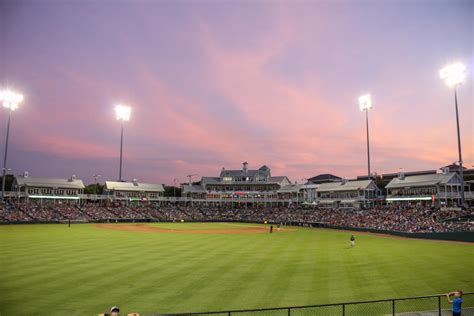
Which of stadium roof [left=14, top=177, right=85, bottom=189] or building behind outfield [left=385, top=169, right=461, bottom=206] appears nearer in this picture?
building behind outfield [left=385, top=169, right=461, bottom=206]

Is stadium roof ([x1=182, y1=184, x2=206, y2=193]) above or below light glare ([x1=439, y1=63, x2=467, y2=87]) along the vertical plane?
below

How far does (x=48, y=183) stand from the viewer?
88.9m

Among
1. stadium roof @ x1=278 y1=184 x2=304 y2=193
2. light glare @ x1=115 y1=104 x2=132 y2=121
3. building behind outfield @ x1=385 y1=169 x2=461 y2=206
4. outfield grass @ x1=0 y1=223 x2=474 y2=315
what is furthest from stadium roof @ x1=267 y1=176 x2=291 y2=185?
outfield grass @ x1=0 y1=223 x2=474 y2=315

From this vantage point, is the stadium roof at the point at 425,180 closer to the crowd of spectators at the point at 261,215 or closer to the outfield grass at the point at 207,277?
the crowd of spectators at the point at 261,215

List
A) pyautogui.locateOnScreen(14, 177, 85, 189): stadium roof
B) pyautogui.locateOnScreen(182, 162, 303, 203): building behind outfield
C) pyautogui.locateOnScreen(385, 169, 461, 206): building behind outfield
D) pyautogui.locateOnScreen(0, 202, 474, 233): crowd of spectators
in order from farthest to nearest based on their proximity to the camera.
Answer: pyautogui.locateOnScreen(182, 162, 303, 203): building behind outfield, pyautogui.locateOnScreen(14, 177, 85, 189): stadium roof, pyautogui.locateOnScreen(385, 169, 461, 206): building behind outfield, pyautogui.locateOnScreen(0, 202, 474, 233): crowd of spectators

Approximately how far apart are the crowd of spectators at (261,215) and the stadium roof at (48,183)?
9.32m

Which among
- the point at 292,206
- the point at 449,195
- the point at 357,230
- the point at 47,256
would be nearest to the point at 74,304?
the point at 47,256

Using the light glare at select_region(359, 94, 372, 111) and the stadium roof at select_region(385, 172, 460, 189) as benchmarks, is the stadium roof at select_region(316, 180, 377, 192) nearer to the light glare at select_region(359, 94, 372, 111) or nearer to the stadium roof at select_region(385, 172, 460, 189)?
the stadium roof at select_region(385, 172, 460, 189)

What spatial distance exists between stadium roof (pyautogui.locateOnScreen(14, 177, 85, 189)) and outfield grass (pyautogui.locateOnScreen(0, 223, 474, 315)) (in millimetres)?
61326

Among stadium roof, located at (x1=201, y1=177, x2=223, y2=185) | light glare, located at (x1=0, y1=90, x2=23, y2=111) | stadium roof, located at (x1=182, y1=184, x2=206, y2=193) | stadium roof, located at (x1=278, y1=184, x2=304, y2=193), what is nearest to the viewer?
light glare, located at (x1=0, y1=90, x2=23, y2=111)

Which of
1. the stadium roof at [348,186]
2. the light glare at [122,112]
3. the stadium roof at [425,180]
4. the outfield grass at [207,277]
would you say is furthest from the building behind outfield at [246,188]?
the outfield grass at [207,277]

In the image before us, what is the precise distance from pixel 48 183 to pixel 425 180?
8931cm

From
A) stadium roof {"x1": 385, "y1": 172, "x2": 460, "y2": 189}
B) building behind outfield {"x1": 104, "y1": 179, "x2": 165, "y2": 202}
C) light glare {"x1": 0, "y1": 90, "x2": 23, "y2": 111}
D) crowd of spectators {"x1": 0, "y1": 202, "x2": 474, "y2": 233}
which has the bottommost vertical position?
crowd of spectators {"x1": 0, "y1": 202, "x2": 474, "y2": 233}

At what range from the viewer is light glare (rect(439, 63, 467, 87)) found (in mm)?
49500
